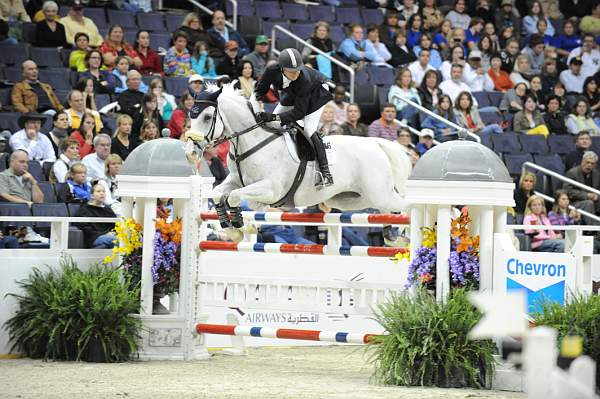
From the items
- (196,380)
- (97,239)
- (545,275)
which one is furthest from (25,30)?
(545,275)

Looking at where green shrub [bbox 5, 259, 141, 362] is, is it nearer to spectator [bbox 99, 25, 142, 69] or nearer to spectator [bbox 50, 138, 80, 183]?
spectator [bbox 50, 138, 80, 183]

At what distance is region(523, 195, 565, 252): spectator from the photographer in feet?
39.2

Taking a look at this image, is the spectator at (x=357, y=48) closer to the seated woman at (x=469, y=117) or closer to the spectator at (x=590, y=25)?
the seated woman at (x=469, y=117)

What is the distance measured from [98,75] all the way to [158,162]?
14.9 ft

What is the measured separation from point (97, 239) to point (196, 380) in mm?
2735

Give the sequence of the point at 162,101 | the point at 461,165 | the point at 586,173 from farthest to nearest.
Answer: the point at 586,173
the point at 162,101
the point at 461,165

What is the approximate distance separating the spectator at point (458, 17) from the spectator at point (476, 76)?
4.93ft

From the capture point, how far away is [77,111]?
12.1 m

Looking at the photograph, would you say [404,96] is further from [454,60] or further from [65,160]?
[65,160]

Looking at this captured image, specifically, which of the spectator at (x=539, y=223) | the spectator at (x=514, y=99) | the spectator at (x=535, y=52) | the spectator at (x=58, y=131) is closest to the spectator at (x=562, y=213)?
the spectator at (x=539, y=223)

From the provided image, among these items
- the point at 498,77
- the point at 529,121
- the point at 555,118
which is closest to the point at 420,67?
the point at 498,77

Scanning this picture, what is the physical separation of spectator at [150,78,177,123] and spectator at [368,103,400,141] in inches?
97.3

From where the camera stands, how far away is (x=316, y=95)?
8.55 meters

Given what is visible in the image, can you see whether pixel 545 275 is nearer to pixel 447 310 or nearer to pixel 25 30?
pixel 447 310
